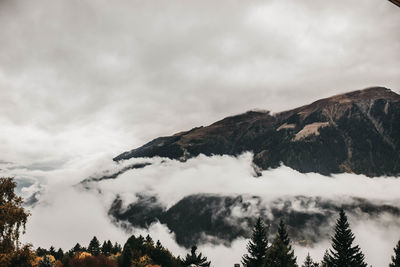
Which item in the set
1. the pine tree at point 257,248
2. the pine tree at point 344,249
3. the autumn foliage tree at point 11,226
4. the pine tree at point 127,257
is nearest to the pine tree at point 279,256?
the pine tree at point 257,248

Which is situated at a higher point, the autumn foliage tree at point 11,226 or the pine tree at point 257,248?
the autumn foliage tree at point 11,226

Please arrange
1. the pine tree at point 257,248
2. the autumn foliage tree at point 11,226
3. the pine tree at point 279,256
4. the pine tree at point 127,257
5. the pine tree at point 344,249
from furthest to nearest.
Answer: the pine tree at point 127,257
the pine tree at point 344,249
the pine tree at point 257,248
the pine tree at point 279,256
the autumn foliage tree at point 11,226

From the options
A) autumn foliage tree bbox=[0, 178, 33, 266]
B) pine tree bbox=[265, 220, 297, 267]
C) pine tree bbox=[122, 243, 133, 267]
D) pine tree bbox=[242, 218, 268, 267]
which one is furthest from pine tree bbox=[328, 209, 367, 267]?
pine tree bbox=[122, 243, 133, 267]

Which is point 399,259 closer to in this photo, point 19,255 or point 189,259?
point 189,259

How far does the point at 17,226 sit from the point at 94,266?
4535 cm

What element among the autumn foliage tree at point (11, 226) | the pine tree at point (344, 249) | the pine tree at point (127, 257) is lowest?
the pine tree at point (127, 257)

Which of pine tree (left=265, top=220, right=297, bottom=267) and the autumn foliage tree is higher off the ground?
the autumn foliage tree

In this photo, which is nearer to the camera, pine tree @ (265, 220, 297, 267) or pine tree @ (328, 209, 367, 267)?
pine tree @ (265, 220, 297, 267)

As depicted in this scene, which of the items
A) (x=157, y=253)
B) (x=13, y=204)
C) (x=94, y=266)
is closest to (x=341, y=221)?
(x=94, y=266)

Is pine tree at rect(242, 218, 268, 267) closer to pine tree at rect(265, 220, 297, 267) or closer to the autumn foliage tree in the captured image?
pine tree at rect(265, 220, 297, 267)

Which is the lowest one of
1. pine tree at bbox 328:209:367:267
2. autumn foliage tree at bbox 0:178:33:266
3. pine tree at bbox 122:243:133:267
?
pine tree at bbox 122:243:133:267

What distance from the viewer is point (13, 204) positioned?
18.3 metres

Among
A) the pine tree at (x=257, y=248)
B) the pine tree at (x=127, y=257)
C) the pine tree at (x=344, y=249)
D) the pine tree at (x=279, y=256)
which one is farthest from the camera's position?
the pine tree at (x=127, y=257)

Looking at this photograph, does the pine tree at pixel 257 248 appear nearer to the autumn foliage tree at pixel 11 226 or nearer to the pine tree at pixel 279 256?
the pine tree at pixel 279 256
